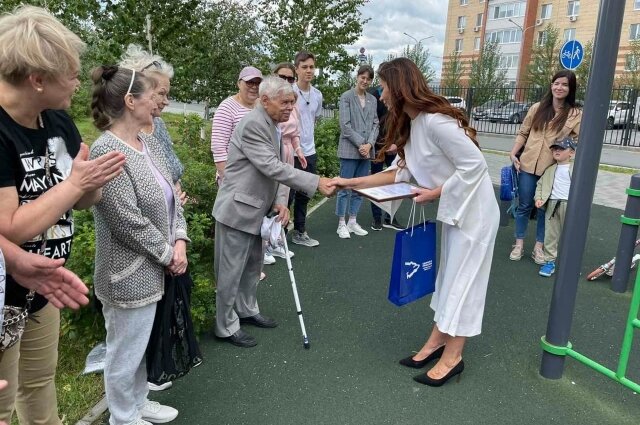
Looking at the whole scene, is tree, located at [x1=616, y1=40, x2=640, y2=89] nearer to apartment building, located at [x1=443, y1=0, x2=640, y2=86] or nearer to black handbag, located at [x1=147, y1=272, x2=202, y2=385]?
apartment building, located at [x1=443, y1=0, x2=640, y2=86]

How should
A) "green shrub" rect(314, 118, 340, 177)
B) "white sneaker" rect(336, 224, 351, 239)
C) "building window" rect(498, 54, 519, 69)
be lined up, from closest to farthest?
"white sneaker" rect(336, 224, 351, 239), "green shrub" rect(314, 118, 340, 177), "building window" rect(498, 54, 519, 69)

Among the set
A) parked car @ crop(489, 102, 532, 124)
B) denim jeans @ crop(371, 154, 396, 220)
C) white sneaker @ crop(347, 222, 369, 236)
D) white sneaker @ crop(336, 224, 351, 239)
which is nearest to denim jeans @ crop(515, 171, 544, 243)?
denim jeans @ crop(371, 154, 396, 220)

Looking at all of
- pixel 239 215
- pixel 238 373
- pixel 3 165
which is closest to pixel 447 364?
pixel 238 373

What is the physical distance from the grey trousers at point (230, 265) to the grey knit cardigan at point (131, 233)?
102cm

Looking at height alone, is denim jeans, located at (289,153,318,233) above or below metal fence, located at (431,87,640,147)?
below

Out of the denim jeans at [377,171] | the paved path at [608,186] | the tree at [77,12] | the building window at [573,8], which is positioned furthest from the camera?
the building window at [573,8]

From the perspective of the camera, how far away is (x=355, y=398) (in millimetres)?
2943

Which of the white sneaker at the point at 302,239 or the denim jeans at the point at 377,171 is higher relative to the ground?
the denim jeans at the point at 377,171

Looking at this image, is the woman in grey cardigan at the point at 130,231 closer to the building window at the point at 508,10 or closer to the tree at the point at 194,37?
the tree at the point at 194,37

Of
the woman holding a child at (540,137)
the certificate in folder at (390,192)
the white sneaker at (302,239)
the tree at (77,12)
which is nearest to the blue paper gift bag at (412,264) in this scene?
the certificate in folder at (390,192)

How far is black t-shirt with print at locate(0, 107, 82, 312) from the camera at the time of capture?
A: 154 cm

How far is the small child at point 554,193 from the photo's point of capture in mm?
4922

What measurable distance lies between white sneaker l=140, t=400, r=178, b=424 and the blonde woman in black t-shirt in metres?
1.00

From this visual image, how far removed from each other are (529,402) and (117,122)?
2.73 meters
